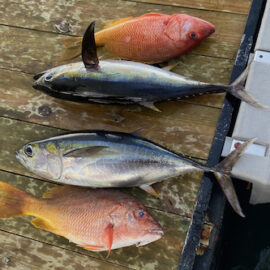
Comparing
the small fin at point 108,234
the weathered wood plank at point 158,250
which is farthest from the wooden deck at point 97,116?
the small fin at point 108,234

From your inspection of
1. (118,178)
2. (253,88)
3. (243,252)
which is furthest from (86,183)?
(243,252)

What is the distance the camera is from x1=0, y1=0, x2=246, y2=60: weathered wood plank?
2387 millimetres

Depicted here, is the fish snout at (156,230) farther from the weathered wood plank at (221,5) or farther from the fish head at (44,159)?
the weathered wood plank at (221,5)

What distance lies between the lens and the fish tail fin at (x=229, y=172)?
6.49ft

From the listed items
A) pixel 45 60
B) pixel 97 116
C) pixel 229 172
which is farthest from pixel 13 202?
pixel 229 172

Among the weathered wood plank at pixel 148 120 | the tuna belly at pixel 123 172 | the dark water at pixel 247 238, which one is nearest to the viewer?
the tuna belly at pixel 123 172

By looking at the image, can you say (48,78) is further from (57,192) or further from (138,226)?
(138,226)

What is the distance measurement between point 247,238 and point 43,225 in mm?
1883

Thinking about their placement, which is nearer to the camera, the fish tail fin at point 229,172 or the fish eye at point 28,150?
the fish tail fin at point 229,172

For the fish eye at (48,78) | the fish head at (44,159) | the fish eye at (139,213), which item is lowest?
the fish eye at (139,213)

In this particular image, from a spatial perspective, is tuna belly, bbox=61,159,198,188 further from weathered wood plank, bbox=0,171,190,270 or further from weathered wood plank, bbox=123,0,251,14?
weathered wood plank, bbox=123,0,251,14

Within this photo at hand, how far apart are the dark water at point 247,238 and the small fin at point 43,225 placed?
5.34 ft

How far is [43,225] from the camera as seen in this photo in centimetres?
207

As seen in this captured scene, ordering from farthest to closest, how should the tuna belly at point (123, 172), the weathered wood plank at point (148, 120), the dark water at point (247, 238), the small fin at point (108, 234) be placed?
the dark water at point (247, 238) → the weathered wood plank at point (148, 120) → the tuna belly at point (123, 172) → the small fin at point (108, 234)
